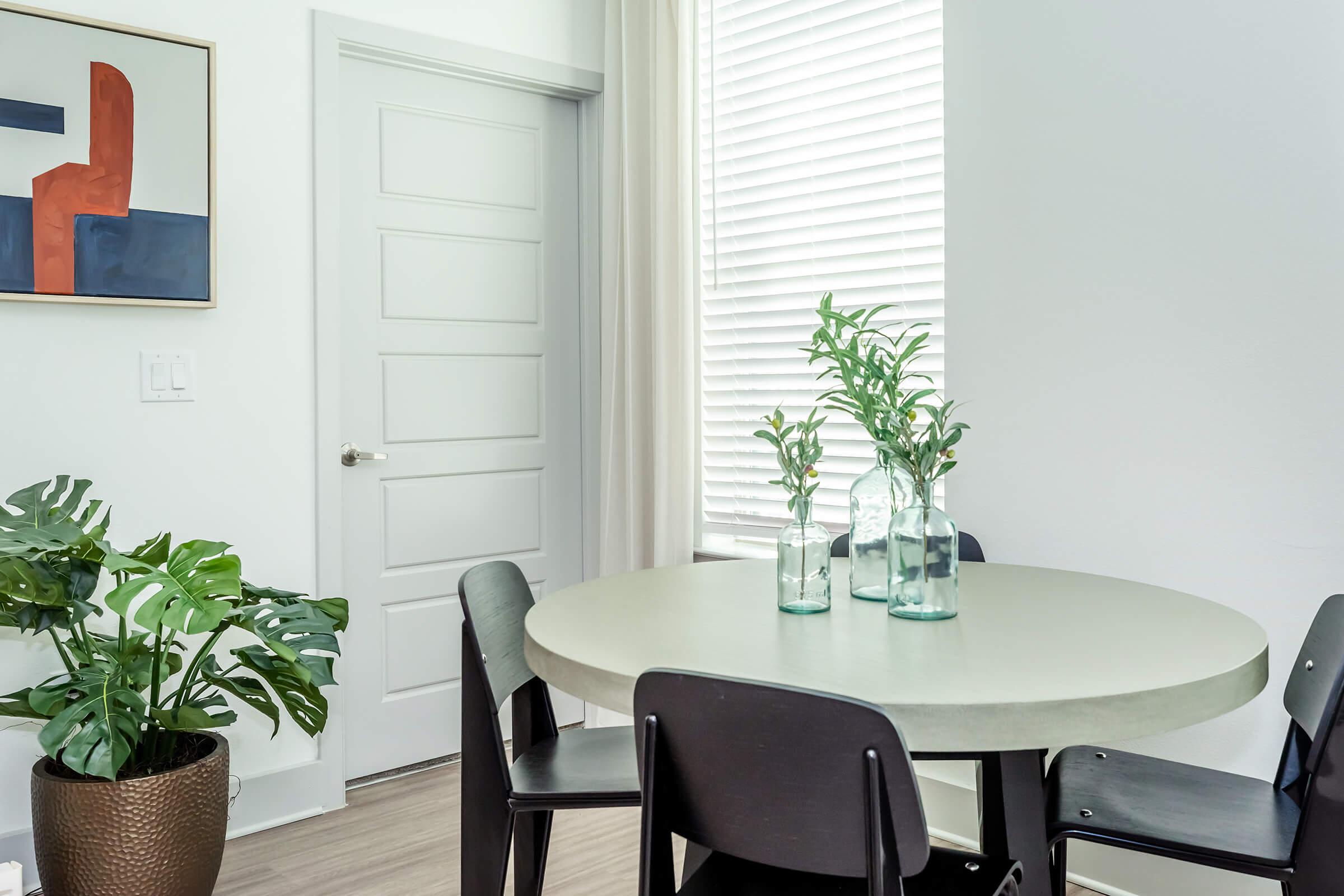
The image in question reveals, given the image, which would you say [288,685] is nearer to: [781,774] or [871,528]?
[871,528]

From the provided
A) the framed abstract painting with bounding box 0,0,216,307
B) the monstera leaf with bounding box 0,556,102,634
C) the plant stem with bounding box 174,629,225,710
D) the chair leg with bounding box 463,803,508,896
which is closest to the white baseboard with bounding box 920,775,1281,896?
the chair leg with bounding box 463,803,508,896

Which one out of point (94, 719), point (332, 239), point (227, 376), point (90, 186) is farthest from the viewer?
point (332, 239)

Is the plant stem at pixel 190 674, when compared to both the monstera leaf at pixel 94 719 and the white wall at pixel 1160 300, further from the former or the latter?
the white wall at pixel 1160 300

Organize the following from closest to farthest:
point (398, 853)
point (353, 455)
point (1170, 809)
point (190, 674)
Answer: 1. point (1170, 809)
2. point (190, 674)
3. point (398, 853)
4. point (353, 455)

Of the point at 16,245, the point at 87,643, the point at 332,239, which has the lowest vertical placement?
the point at 87,643

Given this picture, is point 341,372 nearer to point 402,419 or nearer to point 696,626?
point 402,419

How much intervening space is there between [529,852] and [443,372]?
1.83 metres

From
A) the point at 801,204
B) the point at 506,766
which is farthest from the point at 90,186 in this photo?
the point at 801,204

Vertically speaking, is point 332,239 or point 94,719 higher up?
point 332,239

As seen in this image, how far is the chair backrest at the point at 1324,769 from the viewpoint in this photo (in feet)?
4.61

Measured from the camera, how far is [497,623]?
6.05ft

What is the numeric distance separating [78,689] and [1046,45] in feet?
8.57

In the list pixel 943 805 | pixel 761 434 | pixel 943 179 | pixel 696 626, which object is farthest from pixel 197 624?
pixel 943 179

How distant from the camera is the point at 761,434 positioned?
5.38ft
